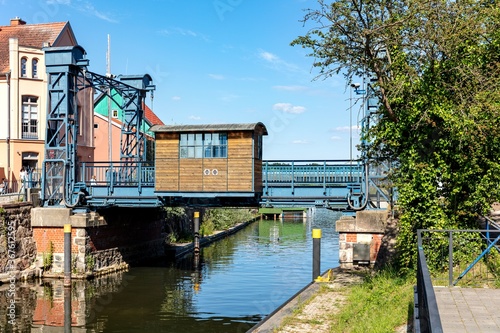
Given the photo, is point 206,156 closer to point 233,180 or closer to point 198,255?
point 233,180

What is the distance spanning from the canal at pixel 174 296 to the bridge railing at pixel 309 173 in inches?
→ 162

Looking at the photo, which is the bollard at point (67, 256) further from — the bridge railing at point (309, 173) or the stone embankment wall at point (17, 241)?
the bridge railing at point (309, 173)

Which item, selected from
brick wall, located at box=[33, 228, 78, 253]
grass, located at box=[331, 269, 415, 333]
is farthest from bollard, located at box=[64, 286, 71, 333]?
grass, located at box=[331, 269, 415, 333]

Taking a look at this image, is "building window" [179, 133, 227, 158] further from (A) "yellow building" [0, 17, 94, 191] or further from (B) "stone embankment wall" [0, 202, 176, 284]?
(A) "yellow building" [0, 17, 94, 191]

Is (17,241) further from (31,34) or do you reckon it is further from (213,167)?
(31,34)

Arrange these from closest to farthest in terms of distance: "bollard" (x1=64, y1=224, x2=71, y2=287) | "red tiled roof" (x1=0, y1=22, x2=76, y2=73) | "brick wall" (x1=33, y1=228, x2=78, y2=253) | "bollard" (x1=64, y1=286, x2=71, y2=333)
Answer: "bollard" (x1=64, y1=286, x2=71, y2=333)
"bollard" (x1=64, y1=224, x2=71, y2=287)
"brick wall" (x1=33, y1=228, x2=78, y2=253)
"red tiled roof" (x1=0, y1=22, x2=76, y2=73)

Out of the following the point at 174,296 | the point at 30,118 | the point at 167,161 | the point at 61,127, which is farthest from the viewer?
the point at 30,118

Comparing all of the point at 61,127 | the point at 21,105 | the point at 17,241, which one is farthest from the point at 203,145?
the point at 21,105

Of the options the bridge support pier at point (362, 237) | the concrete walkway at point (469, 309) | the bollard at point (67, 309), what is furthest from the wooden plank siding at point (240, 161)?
the concrete walkway at point (469, 309)

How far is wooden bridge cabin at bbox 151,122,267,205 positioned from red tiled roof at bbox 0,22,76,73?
17747mm

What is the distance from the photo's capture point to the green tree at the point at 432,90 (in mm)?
13211

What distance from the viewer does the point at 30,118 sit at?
111ft

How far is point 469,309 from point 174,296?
1317cm

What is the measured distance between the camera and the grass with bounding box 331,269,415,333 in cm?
1048
